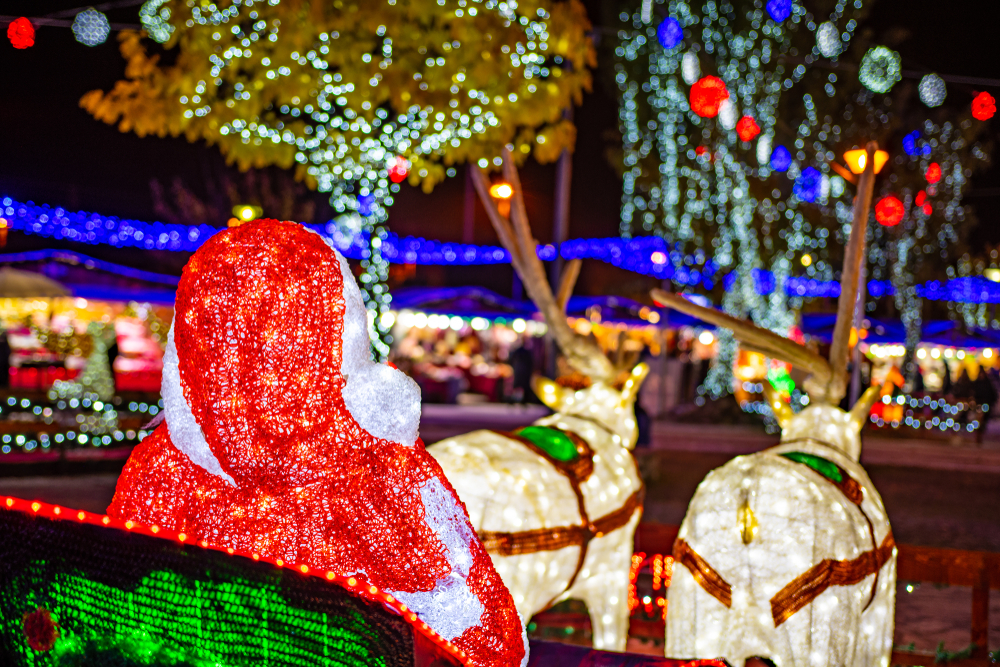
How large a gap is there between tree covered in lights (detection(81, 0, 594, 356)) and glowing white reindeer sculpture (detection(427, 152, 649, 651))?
2161mm

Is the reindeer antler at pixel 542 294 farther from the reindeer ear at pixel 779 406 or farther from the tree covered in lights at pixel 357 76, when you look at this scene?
the tree covered in lights at pixel 357 76

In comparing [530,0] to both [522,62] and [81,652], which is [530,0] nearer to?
[522,62]

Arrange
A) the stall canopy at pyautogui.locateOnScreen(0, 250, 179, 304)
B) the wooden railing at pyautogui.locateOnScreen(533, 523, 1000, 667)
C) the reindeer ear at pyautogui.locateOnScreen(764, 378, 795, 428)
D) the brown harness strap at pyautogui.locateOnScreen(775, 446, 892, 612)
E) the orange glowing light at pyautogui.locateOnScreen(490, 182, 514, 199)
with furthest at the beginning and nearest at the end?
the stall canopy at pyautogui.locateOnScreen(0, 250, 179, 304) < the orange glowing light at pyautogui.locateOnScreen(490, 182, 514, 199) < the wooden railing at pyautogui.locateOnScreen(533, 523, 1000, 667) < the reindeer ear at pyautogui.locateOnScreen(764, 378, 795, 428) < the brown harness strap at pyautogui.locateOnScreen(775, 446, 892, 612)

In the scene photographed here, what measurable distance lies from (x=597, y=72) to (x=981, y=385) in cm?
1113

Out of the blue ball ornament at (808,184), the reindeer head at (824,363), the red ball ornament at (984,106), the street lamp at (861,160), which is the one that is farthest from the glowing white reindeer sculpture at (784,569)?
the blue ball ornament at (808,184)

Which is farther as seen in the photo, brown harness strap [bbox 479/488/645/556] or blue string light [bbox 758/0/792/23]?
blue string light [bbox 758/0/792/23]

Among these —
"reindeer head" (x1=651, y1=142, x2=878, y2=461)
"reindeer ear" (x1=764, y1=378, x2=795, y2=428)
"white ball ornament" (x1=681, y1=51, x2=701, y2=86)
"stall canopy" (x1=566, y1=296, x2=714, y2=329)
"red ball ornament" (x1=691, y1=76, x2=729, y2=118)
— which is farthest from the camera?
"stall canopy" (x1=566, y1=296, x2=714, y2=329)

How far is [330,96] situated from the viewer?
6.99 metres

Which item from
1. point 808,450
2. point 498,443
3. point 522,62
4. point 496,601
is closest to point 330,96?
point 522,62

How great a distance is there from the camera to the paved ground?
5.50m

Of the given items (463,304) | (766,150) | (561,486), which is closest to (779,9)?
(766,150)

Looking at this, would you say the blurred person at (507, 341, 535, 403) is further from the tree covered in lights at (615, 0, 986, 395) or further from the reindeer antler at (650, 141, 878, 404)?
the reindeer antler at (650, 141, 878, 404)

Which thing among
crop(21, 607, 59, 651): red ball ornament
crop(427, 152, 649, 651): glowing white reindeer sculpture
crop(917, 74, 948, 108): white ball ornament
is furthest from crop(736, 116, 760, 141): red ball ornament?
crop(21, 607, 59, 651): red ball ornament

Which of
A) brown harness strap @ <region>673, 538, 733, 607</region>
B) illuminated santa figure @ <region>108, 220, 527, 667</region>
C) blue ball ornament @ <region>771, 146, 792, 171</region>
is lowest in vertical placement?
brown harness strap @ <region>673, 538, 733, 607</region>
